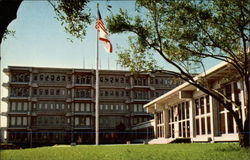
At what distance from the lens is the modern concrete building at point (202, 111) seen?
24250mm

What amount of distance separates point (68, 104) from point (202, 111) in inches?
1586

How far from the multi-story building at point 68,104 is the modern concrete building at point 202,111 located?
1957cm

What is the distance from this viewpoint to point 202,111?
32.5 metres

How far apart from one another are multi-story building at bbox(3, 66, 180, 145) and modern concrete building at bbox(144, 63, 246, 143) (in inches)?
770

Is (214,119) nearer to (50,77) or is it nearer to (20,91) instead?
(50,77)

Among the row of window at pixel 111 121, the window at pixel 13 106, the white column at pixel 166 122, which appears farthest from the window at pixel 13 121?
the white column at pixel 166 122

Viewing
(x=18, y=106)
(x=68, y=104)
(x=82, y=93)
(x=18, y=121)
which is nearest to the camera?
(x=18, y=121)

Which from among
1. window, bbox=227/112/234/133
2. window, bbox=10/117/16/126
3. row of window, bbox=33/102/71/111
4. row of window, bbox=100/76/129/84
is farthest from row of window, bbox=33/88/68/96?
window, bbox=227/112/234/133

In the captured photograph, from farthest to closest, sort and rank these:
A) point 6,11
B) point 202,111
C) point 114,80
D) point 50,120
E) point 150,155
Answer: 1. point 114,80
2. point 50,120
3. point 202,111
4. point 150,155
5. point 6,11

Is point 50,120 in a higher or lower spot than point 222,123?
higher

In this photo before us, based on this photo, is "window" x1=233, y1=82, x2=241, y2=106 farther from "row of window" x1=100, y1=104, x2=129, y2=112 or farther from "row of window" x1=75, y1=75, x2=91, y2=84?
"row of window" x1=75, y1=75, x2=91, y2=84

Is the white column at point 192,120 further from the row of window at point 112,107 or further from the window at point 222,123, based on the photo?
the row of window at point 112,107

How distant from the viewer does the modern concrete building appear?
24250 mm

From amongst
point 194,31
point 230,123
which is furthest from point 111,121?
point 194,31
